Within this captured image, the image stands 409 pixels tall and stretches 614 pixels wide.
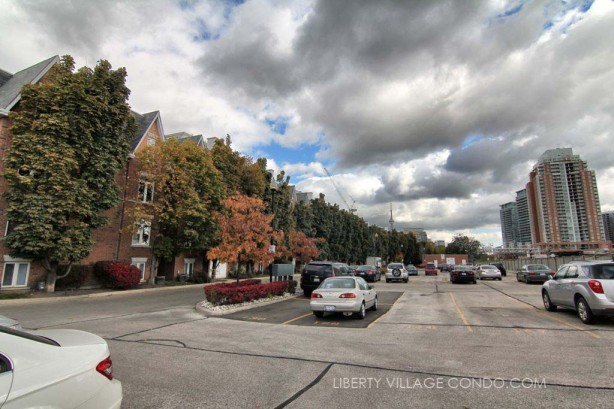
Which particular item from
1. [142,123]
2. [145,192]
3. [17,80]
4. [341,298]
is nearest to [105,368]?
[341,298]

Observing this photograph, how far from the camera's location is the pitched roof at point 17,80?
2022cm

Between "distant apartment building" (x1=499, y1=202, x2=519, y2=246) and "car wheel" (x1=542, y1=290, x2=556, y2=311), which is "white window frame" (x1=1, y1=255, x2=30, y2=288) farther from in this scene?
"distant apartment building" (x1=499, y1=202, x2=519, y2=246)

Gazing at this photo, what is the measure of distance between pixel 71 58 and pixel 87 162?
610 cm

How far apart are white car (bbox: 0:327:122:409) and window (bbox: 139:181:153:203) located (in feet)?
83.7

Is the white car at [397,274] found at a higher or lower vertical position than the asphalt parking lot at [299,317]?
higher

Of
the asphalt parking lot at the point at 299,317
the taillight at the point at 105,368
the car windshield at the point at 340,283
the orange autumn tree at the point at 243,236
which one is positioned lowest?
the asphalt parking lot at the point at 299,317

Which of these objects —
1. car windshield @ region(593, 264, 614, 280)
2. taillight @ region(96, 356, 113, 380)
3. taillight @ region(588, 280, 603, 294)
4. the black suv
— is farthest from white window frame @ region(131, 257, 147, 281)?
car windshield @ region(593, 264, 614, 280)

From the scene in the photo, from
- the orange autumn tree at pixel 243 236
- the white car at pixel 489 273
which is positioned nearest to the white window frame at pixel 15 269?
the orange autumn tree at pixel 243 236

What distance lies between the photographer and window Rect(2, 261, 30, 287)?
19.4 meters

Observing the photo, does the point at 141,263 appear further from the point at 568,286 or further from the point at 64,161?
the point at 568,286

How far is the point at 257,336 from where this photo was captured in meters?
8.81

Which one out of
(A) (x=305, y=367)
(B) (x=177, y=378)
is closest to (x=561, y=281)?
(A) (x=305, y=367)

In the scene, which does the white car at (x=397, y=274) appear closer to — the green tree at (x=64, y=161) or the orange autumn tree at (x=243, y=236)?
the orange autumn tree at (x=243, y=236)

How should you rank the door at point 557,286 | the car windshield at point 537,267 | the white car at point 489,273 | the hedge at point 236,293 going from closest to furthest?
the door at point 557,286
the hedge at point 236,293
the car windshield at point 537,267
the white car at point 489,273
